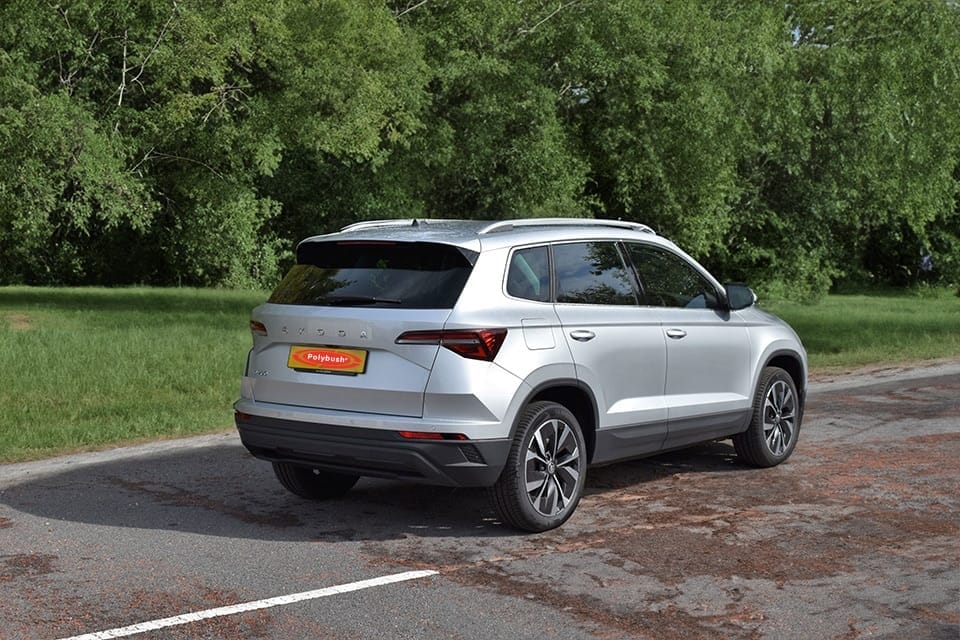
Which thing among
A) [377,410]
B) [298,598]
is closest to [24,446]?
[377,410]

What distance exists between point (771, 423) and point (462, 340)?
10.8 feet

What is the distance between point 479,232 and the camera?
7508mm

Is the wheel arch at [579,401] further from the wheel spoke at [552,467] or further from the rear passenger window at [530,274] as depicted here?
the rear passenger window at [530,274]

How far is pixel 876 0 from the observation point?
36.1 metres

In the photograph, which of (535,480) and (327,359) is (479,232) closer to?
(327,359)

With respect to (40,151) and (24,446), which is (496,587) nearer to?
(24,446)

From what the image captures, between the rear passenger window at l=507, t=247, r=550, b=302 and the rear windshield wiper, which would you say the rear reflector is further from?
the rear passenger window at l=507, t=247, r=550, b=302

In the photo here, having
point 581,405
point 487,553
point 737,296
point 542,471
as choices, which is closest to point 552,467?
point 542,471

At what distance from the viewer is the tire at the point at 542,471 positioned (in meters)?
7.18

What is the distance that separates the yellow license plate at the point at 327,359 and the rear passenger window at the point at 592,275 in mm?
1267

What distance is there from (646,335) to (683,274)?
87 centimetres

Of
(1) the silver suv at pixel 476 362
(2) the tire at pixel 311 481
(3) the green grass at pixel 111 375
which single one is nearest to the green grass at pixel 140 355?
(3) the green grass at pixel 111 375

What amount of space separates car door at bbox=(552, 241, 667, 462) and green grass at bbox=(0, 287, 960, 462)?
4.68m

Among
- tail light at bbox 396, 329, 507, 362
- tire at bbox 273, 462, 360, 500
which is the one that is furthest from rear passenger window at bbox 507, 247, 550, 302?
tire at bbox 273, 462, 360, 500
